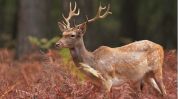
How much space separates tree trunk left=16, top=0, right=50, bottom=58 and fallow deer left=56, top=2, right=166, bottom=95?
8811 mm

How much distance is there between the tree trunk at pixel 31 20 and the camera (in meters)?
19.8

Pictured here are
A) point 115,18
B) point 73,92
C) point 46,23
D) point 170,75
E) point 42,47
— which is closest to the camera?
point 73,92

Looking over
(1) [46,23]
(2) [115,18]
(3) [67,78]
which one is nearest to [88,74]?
(3) [67,78]

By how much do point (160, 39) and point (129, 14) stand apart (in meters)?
2.14

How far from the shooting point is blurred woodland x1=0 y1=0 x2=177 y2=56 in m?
19.8

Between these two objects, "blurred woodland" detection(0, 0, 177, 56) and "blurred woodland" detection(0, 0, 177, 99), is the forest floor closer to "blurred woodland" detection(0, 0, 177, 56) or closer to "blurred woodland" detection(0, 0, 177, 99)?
"blurred woodland" detection(0, 0, 177, 99)

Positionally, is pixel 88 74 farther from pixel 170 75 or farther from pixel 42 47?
pixel 42 47

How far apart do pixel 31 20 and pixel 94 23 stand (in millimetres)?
2450

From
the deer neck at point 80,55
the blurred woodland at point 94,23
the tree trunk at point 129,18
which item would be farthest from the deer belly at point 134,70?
the tree trunk at point 129,18

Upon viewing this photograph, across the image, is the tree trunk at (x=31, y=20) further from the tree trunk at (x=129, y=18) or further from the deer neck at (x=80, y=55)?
the tree trunk at (x=129, y=18)

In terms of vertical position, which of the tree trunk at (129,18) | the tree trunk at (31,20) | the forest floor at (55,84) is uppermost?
the forest floor at (55,84)

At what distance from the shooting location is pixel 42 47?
53.9 feet

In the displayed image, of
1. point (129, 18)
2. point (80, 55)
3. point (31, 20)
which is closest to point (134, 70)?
point (80, 55)

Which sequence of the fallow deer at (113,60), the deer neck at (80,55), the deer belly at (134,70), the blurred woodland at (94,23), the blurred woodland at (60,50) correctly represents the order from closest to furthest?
1. the blurred woodland at (60,50)
2. the fallow deer at (113,60)
3. the deer neck at (80,55)
4. the deer belly at (134,70)
5. the blurred woodland at (94,23)
